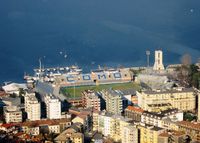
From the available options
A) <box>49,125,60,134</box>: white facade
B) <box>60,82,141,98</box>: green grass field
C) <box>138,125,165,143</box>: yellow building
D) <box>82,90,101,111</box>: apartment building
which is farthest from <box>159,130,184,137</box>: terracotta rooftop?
<box>60,82,141,98</box>: green grass field

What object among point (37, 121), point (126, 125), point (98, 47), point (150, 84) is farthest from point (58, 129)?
point (98, 47)

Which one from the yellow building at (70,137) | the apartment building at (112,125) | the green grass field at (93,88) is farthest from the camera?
the green grass field at (93,88)

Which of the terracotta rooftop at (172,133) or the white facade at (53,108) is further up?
the white facade at (53,108)

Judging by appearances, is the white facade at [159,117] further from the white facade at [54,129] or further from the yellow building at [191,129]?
the white facade at [54,129]

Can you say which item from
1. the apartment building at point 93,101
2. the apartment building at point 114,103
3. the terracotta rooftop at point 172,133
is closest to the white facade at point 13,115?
the apartment building at point 93,101

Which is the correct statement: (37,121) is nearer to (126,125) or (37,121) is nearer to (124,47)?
(126,125)

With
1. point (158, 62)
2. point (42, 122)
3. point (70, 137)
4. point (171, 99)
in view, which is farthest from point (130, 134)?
point (158, 62)

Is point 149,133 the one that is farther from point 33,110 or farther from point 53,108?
point 33,110
